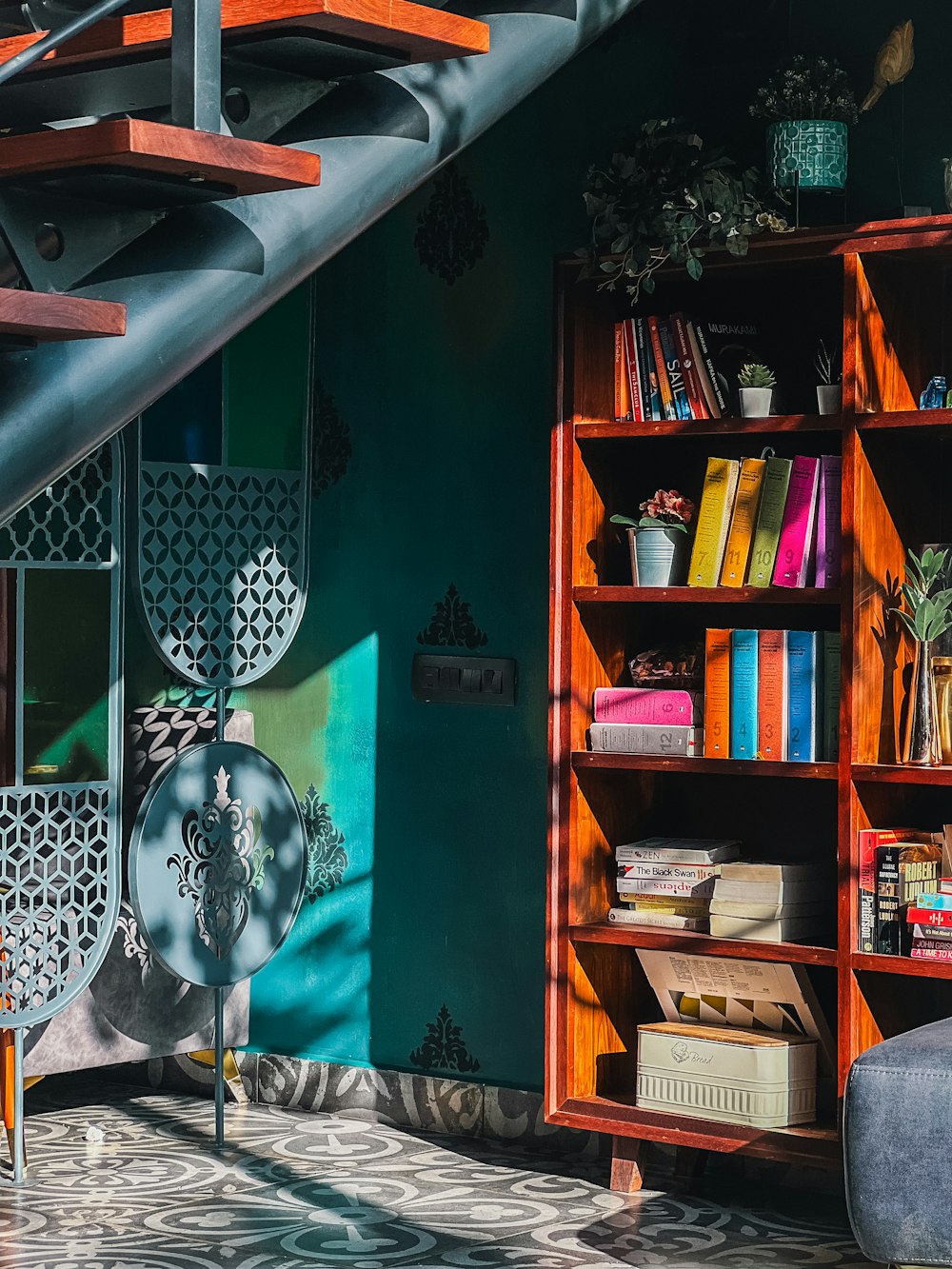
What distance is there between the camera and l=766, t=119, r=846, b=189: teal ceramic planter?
3775 millimetres

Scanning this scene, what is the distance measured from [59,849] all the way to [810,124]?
2297 mm

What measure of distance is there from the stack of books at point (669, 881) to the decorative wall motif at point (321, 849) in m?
1.04

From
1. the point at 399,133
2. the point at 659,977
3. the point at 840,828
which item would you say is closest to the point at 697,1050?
the point at 659,977

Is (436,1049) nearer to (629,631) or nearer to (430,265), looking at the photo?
(629,631)

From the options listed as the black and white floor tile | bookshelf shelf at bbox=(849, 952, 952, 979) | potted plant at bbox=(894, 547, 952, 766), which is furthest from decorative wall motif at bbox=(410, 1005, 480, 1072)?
potted plant at bbox=(894, 547, 952, 766)

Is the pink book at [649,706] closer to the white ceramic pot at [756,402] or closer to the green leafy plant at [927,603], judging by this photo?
the green leafy plant at [927,603]

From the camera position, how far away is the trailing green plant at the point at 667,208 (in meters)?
3.77

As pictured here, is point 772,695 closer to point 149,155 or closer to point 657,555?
point 657,555

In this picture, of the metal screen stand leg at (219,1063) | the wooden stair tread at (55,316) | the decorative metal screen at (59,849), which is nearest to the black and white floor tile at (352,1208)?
the metal screen stand leg at (219,1063)

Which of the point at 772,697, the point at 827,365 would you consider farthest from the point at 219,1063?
the point at 827,365

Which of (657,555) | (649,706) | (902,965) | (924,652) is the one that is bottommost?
(902,965)

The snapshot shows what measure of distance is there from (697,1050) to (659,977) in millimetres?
248

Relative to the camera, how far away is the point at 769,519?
388cm

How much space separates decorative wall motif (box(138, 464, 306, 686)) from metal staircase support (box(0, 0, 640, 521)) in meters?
2.04
